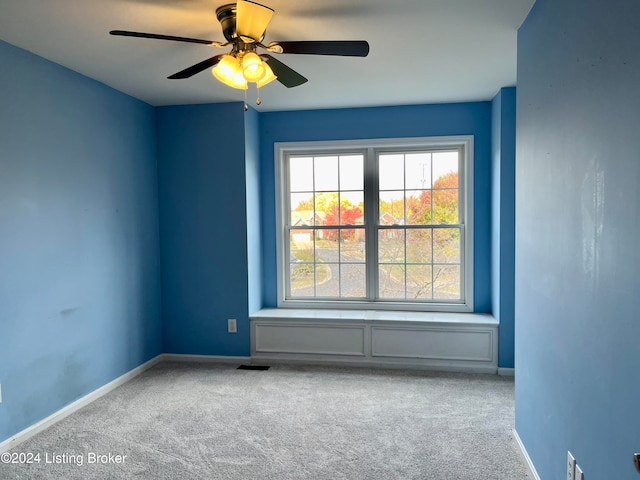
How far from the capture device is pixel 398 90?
3455 millimetres

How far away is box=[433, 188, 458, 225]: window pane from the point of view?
4.04 meters

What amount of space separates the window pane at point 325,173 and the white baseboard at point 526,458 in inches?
106

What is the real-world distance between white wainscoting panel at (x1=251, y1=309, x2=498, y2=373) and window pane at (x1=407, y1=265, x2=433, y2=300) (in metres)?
0.25

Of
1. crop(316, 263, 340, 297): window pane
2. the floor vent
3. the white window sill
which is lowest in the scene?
the floor vent

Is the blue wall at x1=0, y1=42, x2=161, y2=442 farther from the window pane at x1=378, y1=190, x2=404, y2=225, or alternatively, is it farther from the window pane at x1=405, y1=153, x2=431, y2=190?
the window pane at x1=405, y1=153, x2=431, y2=190

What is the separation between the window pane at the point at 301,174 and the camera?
4275 mm

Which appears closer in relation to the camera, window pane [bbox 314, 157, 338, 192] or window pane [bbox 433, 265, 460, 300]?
window pane [bbox 433, 265, 460, 300]

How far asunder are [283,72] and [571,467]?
2.22m

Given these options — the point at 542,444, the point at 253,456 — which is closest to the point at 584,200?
the point at 542,444

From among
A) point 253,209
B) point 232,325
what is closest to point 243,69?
point 253,209

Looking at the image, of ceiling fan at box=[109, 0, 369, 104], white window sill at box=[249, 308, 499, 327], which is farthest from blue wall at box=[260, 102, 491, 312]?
ceiling fan at box=[109, 0, 369, 104]

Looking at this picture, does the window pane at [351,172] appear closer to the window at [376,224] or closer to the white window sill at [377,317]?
the window at [376,224]

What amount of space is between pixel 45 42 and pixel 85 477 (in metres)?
2.52

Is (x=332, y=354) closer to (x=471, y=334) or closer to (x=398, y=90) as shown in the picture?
(x=471, y=334)
